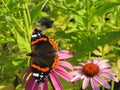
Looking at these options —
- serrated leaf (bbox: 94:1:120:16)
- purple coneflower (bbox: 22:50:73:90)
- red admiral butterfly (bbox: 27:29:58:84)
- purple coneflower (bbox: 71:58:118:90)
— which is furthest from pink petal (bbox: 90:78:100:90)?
serrated leaf (bbox: 94:1:120:16)

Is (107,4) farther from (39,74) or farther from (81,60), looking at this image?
(39,74)

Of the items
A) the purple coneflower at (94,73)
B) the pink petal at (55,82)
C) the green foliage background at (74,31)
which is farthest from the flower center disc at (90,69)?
the pink petal at (55,82)

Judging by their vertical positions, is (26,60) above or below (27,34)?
below

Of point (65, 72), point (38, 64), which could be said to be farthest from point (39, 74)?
point (65, 72)

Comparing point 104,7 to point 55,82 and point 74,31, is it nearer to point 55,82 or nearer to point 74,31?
point 74,31

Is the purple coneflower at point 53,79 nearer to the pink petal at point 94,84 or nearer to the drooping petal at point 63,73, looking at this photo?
the drooping petal at point 63,73

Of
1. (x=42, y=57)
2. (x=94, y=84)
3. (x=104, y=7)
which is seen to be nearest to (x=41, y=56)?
(x=42, y=57)

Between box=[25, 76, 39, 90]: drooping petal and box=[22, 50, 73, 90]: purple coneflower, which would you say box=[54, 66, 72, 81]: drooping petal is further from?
box=[25, 76, 39, 90]: drooping petal
